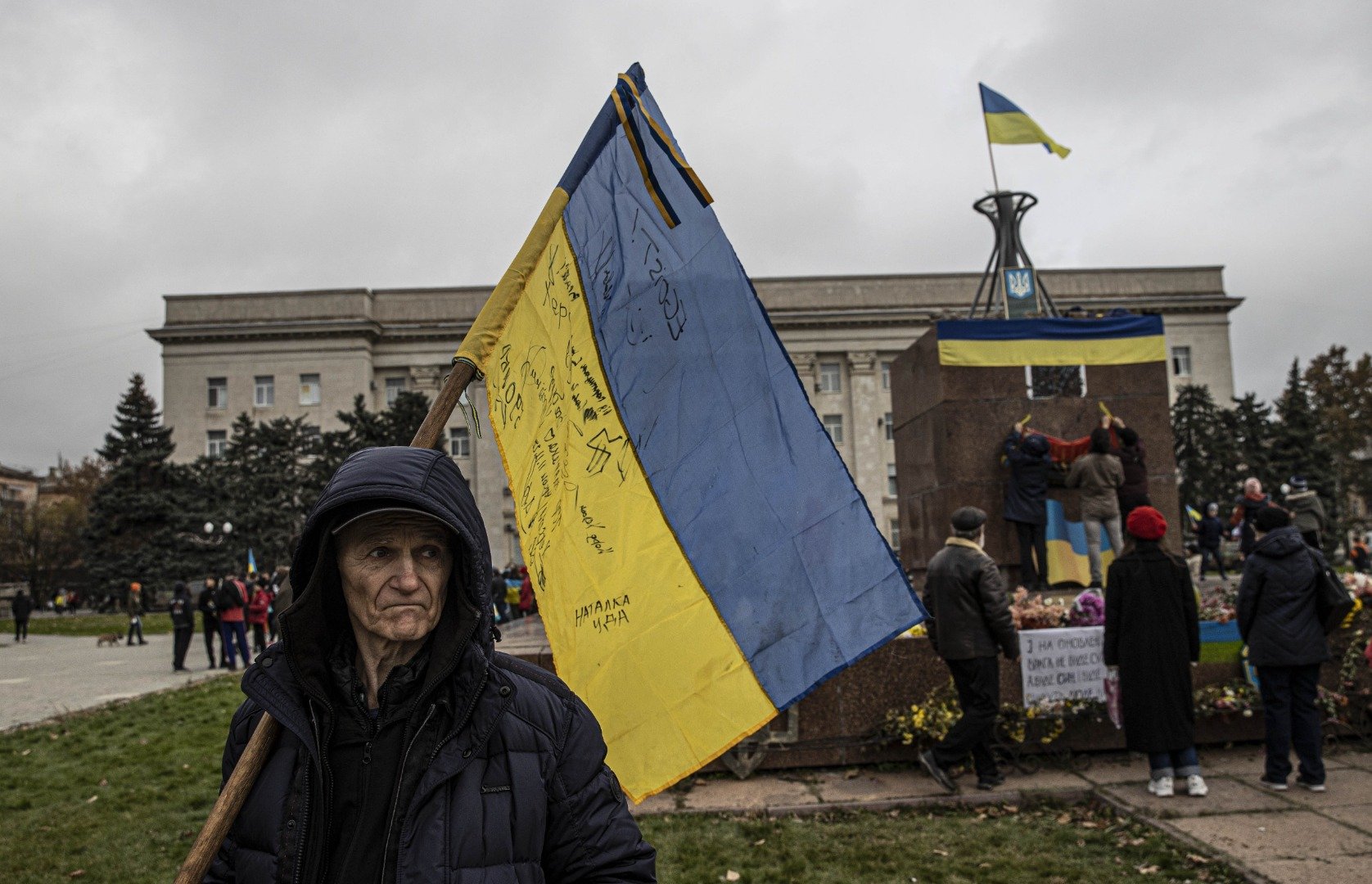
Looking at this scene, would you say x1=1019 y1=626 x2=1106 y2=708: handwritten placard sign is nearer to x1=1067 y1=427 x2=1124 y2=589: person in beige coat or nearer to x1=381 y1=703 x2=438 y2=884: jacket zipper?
x1=1067 y1=427 x2=1124 y2=589: person in beige coat

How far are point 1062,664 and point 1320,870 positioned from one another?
251 centimetres

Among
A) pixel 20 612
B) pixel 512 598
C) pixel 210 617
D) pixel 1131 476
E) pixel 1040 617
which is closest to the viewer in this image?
pixel 1040 617

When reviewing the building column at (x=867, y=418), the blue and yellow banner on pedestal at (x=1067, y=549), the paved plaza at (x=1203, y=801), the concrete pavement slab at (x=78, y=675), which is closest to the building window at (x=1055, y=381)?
the blue and yellow banner on pedestal at (x=1067, y=549)

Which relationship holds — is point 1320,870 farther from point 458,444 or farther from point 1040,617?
point 458,444

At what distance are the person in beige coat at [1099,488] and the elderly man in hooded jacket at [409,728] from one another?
911 centimetres

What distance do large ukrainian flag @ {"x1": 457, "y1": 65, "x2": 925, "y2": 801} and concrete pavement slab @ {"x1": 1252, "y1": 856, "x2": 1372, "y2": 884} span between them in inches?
134

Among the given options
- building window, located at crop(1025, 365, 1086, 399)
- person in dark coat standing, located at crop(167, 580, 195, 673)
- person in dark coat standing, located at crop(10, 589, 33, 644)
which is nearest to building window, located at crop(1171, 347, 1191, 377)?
building window, located at crop(1025, 365, 1086, 399)

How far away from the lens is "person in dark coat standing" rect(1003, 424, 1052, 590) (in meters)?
10.3

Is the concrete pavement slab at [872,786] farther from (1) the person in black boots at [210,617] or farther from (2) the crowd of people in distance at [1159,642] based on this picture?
(1) the person in black boots at [210,617]

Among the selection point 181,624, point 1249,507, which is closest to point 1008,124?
point 1249,507

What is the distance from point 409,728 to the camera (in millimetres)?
1898

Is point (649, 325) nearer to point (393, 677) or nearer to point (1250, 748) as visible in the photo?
point (393, 677)

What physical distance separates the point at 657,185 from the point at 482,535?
1234 mm

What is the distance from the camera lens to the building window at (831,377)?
2378 inches
